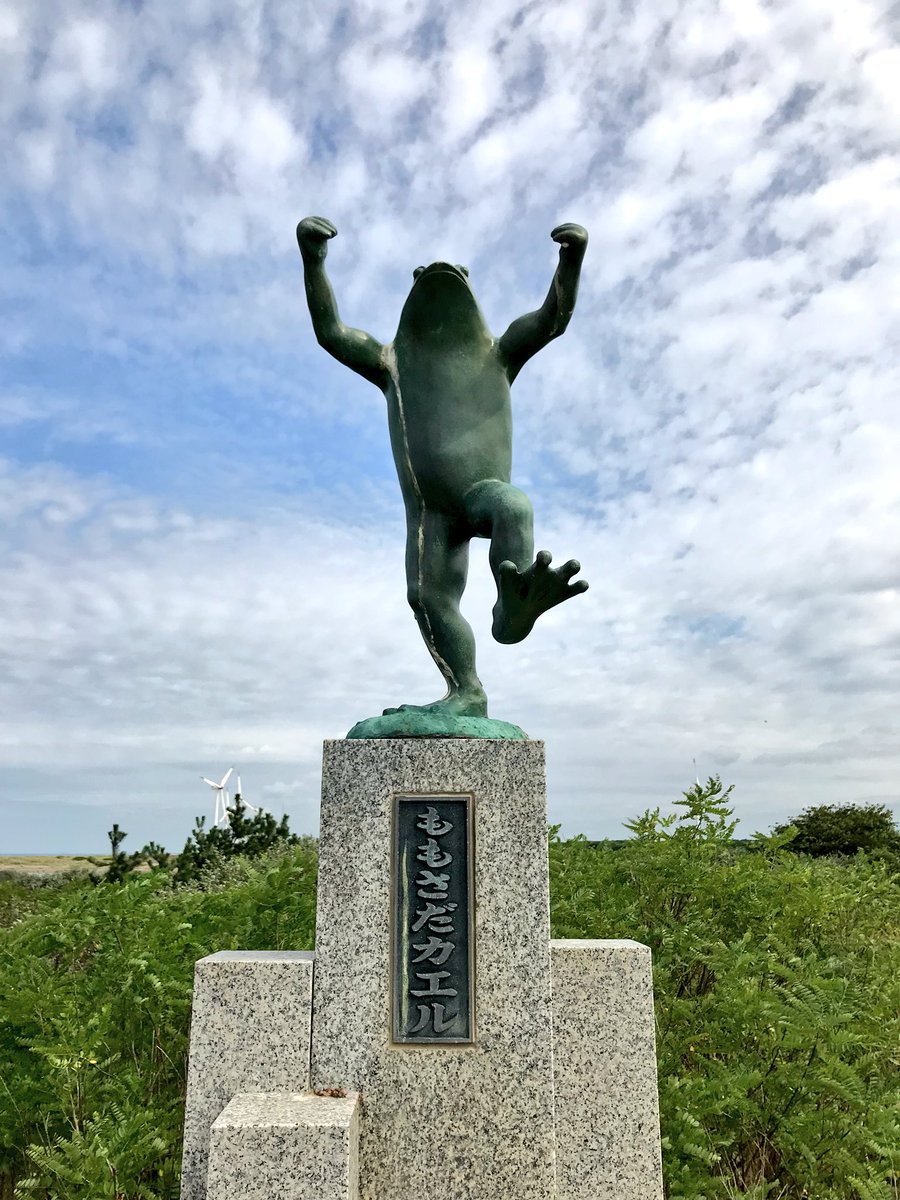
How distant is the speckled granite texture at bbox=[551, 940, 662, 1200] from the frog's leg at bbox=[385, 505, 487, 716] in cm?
112

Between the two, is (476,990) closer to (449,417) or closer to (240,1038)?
(240,1038)

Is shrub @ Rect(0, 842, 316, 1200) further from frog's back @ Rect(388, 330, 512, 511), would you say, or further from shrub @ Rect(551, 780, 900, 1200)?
frog's back @ Rect(388, 330, 512, 511)

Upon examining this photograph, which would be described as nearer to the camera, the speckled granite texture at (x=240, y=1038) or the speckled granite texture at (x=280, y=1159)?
the speckled granite texture at (x=280, y=1159)

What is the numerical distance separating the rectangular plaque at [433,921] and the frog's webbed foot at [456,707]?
39 cm

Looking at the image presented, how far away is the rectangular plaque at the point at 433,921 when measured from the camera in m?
3.29

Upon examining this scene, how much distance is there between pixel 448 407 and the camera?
402cm

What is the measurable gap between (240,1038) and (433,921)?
32.4 inches

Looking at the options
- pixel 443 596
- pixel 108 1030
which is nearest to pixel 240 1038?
pixel 108 1030

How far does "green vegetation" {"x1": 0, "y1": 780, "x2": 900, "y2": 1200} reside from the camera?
3.51 meters

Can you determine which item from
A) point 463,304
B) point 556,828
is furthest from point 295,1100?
point 463,304

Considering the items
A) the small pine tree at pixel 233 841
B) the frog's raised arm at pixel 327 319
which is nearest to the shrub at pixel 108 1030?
the frog's raised arm at pixel 327 319

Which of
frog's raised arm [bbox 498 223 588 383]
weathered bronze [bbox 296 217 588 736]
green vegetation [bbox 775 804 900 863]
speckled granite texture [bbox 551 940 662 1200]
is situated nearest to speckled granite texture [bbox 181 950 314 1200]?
speckled granite texture [bbox 551 940 662 1200]

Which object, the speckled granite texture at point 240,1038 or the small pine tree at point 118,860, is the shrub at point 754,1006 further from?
the small pine tree at point 118,860

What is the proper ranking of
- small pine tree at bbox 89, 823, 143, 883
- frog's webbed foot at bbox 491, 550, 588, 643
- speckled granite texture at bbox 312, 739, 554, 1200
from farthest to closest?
small pine tree at bbox 89, 823, 143, 883 → frog's webbed foot at bbox 491, 550, 588, 643 → speckled granite texture at bbox 312, 739, 554, 1200
